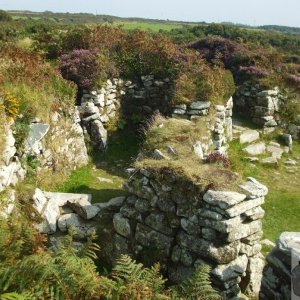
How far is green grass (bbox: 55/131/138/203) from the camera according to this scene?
1146cm

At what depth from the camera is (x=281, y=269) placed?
5.70 metres

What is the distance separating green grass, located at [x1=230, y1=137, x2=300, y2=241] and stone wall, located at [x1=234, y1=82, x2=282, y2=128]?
174 centimetres

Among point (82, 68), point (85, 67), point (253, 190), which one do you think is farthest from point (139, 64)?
point (253, 190)

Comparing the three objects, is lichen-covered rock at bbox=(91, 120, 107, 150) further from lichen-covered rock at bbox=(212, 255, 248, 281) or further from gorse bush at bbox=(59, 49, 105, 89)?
lichen-covered rock at bbox=(212, 255, 248, 281)

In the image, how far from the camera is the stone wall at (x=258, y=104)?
18.0 m

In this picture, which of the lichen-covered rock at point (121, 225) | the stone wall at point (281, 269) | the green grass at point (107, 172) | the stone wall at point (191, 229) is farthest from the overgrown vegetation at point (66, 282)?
the green grass at point (107, 172)

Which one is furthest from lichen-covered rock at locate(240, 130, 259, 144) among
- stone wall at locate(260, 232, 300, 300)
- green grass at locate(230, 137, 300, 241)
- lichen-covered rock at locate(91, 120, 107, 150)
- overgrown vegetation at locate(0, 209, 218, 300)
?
overgrown vegetation at locate(0, 209, 218, 300)

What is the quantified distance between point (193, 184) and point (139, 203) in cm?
131

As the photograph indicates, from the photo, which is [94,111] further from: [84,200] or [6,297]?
[6,297]

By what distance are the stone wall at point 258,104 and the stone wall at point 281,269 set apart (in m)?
12.6

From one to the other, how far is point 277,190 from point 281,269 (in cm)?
782

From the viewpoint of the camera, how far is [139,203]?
8375mm

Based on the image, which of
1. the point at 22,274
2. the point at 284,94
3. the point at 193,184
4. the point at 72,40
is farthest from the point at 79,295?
the point at 284,94

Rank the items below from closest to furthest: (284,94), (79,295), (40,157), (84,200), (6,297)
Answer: (6,297) → (79,295) → (84,200) → (40,157) → (284,94)
